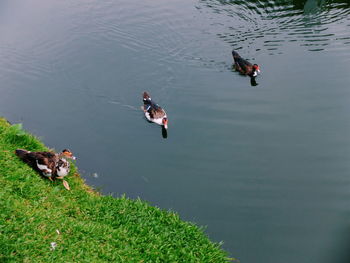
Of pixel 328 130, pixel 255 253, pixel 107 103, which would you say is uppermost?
pixel 107 103

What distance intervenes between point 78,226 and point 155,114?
5847 mm

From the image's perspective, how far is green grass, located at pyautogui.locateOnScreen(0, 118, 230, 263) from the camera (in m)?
6.32

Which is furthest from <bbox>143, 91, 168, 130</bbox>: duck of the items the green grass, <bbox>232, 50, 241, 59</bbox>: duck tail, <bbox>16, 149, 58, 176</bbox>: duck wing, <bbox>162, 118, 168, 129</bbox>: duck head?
<bbox>16, 149, 58, 176</bbox>: duck wing

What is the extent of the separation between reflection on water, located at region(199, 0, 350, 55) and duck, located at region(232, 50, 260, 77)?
1.42m

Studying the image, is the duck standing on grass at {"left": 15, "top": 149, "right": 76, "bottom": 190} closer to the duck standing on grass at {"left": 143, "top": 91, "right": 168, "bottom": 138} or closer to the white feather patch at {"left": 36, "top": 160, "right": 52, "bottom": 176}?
the white feather patch at {"left": 36, "top": 160, "right": 52, "bottom": 176}

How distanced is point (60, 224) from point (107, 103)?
262 inches

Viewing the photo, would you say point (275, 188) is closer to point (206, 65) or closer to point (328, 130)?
point (328, 130)

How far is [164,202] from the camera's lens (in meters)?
9.41

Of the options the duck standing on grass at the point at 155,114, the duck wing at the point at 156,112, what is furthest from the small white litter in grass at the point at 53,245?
the duck wing at the point at 156,112

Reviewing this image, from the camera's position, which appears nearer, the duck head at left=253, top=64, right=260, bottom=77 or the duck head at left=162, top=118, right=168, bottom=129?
the duck head at left=162, top=118, right=168, bottom=129

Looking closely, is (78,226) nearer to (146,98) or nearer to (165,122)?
(165,122)

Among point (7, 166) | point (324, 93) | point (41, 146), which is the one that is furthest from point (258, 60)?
point (7, 166)

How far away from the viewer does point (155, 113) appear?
40.7ft

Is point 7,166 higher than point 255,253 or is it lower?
higher
